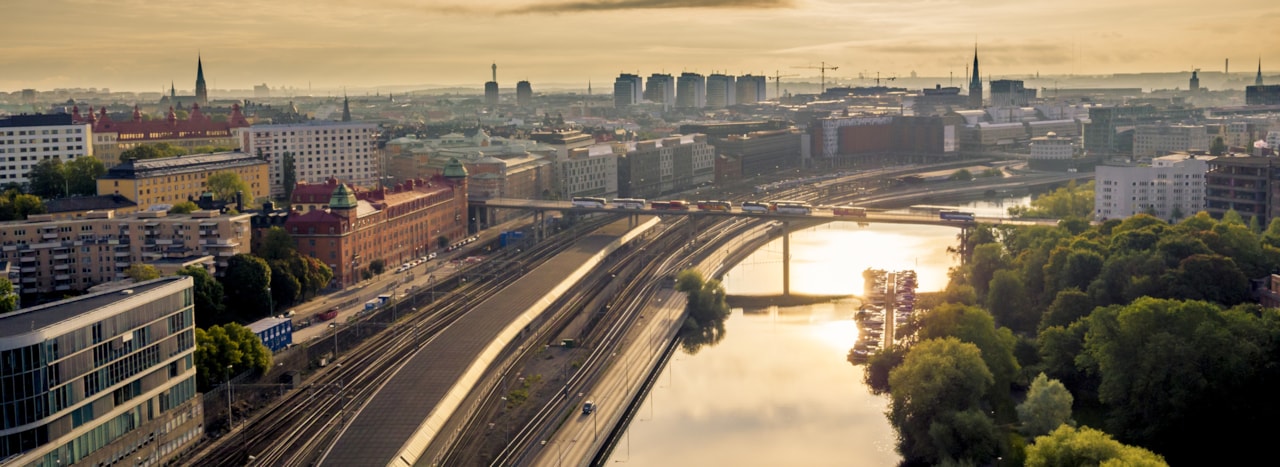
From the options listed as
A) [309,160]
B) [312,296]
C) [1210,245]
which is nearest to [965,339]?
[1210,245]

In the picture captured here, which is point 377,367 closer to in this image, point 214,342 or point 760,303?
point 214,342

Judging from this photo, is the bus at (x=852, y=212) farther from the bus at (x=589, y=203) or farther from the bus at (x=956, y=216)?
the bus at (x=589, y=203)

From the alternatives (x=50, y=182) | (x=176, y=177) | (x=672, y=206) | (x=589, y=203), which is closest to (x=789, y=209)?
(x=672, y=206)

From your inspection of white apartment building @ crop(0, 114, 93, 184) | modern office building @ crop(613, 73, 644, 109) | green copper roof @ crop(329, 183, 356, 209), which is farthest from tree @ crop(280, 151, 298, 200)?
modern office building @ crop(613, 73, 644, 109)

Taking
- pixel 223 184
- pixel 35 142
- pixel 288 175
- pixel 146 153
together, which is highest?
pixel 35 142

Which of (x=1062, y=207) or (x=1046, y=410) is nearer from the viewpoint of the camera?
(x=1046, y=410)

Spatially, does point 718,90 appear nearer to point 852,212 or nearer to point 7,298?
point 852,212

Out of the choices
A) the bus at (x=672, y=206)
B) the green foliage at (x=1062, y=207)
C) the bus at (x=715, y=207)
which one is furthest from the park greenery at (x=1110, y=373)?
the green foliage at (x=1062, y=207)
